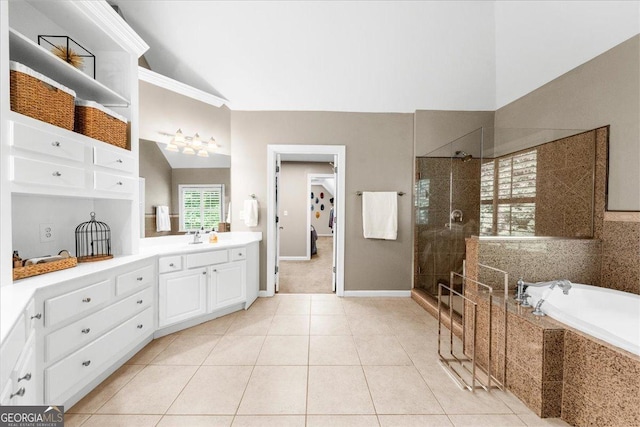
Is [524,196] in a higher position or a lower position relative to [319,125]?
A: lower

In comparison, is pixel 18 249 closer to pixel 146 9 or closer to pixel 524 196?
pixel 146 9

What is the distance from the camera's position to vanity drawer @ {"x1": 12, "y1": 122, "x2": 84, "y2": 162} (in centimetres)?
144

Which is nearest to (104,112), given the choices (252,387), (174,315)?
(174,315)

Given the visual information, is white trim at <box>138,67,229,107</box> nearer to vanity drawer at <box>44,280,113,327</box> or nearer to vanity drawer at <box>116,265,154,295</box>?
vanity drawer at <box>116,265,154,295</box>

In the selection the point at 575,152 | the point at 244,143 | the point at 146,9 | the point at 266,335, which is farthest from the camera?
the point at 244,143

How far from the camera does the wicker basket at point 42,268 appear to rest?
1506mm

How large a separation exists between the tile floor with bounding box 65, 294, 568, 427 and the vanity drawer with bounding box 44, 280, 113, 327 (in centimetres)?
61

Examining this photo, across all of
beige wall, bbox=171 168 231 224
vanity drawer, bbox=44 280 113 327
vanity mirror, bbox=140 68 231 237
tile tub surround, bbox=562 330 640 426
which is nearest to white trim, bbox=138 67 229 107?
vanity mirror, bbox=140 68 231 237

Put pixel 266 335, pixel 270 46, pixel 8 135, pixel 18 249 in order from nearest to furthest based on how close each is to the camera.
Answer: pixel 8 135 → pixel 18 249 → pixel 266 335 → pixel 270 46

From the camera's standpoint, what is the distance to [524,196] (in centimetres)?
250

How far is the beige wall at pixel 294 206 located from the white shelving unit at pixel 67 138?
13.0ft

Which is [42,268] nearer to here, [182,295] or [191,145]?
[182,295]

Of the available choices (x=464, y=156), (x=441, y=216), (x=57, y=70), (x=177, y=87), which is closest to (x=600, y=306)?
(x=441, y=216)

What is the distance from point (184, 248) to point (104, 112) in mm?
1314
